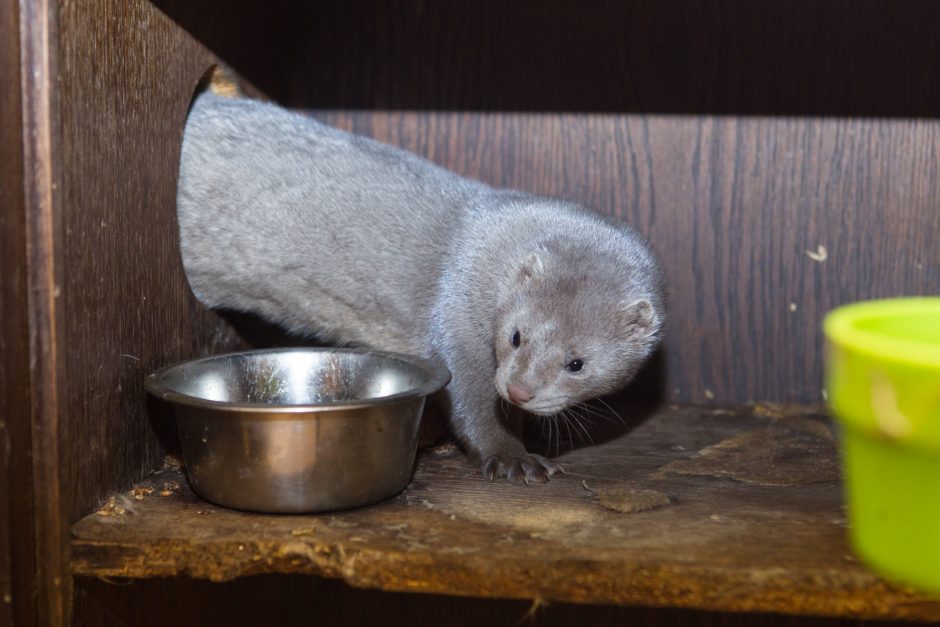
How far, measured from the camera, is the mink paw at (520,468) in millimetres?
2266

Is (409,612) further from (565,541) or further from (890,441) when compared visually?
(890,441)

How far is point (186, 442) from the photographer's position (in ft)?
6.72

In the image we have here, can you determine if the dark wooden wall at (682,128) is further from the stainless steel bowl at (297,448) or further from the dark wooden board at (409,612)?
the stainless steel bowl at (297,448)

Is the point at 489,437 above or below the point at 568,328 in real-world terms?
below

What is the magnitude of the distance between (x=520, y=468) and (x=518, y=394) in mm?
181

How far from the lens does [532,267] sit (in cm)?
248

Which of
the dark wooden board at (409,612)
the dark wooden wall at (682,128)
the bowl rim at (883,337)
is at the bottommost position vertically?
the dark wooden board at (409,612)

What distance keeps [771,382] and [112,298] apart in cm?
203

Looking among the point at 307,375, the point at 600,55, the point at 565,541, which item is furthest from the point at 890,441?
the point at 600,55

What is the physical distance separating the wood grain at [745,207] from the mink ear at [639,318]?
0.52 metres

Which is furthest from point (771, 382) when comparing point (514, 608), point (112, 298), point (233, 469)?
point (112, 298)

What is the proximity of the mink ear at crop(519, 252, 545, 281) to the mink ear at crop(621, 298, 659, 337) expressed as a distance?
9.4 inches

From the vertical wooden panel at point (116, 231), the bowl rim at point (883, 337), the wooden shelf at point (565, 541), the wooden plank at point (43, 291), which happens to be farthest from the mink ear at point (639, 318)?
the wooden plank at point (43, 291)

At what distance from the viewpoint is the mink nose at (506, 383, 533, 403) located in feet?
7.68
